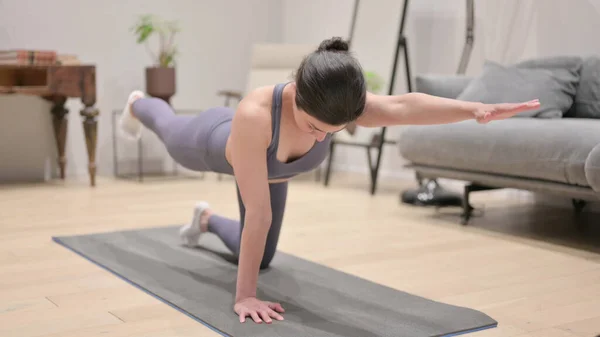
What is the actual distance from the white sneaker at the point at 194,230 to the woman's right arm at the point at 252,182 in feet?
2.67

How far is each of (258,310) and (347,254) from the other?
0.88 meters

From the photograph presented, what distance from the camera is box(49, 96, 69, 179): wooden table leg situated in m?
4.73

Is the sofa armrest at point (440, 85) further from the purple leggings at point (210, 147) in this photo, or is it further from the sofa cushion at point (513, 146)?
the purple leggings at point (210, 147)

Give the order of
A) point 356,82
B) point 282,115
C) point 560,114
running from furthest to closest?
point 560,114, point 282,115, point 356,82

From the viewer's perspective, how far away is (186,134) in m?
2.37

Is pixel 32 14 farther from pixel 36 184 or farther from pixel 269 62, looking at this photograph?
pixel 269 62

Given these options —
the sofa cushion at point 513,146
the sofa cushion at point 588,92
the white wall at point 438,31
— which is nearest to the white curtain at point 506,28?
the white wall at point 438,31

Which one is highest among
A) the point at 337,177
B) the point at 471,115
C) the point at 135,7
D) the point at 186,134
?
the point at 135,7

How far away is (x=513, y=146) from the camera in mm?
2992

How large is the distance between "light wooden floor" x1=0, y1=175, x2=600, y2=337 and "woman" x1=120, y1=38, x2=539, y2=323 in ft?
0.86

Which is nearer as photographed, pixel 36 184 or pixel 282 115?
pixel 282 115

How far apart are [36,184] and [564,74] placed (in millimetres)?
3178

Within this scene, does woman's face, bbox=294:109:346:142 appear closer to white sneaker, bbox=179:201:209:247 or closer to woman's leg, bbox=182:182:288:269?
woman's leg, bbox=182:182:288:269

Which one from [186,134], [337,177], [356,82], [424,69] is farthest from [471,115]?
[337,177]
